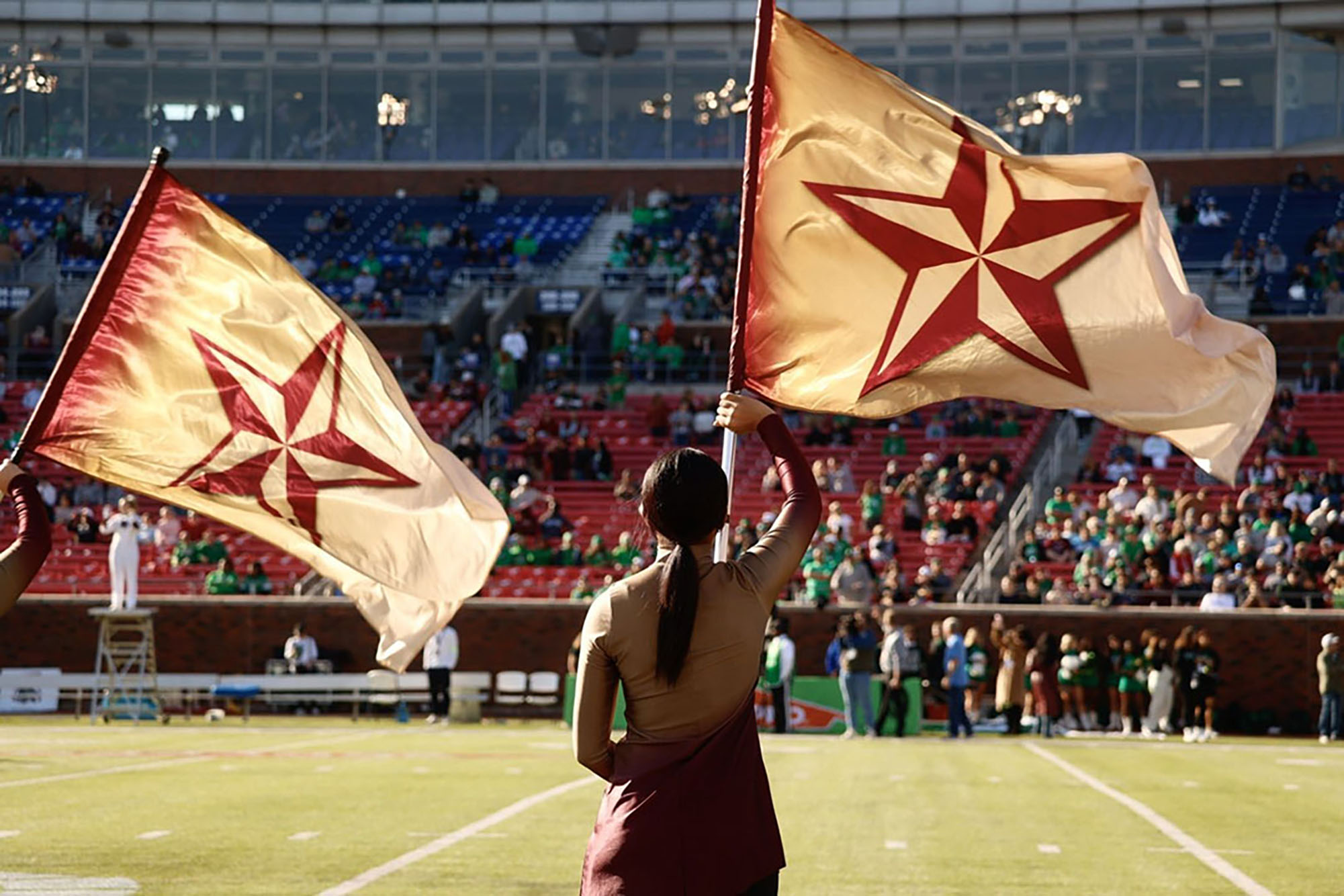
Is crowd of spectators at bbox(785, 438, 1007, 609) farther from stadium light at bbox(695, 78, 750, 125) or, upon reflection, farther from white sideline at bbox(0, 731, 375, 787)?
stadium light at bbox(695, 78, 750, 125)

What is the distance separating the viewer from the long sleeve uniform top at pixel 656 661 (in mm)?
5242

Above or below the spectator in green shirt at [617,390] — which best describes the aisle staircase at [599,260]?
above

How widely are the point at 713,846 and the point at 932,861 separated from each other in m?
7.83

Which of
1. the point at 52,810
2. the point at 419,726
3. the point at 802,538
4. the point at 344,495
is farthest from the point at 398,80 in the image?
the point at 802,538

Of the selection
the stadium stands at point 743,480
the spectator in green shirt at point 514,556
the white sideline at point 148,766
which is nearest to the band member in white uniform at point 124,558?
the white sideline at point 148,766

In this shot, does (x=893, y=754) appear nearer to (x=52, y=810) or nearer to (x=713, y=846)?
(x=52, y=810)

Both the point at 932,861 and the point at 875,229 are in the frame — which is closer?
the point at 875,229

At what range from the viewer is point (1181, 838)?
47.1 feet

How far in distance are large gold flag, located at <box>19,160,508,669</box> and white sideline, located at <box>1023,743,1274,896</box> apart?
188 inches

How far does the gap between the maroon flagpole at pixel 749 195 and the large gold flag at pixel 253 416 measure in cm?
236

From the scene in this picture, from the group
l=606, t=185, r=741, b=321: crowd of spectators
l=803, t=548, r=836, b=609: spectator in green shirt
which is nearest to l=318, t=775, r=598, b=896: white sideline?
l=803, t=548, r=836, b=609: spectator in green shirt

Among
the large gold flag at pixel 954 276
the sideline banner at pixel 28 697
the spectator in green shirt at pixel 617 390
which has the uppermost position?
the spectator in green shirt at pixel 617 390

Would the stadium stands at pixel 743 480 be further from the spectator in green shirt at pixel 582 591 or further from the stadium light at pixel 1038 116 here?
the stadium light at pixel 1038 116

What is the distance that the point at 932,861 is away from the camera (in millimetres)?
12781
